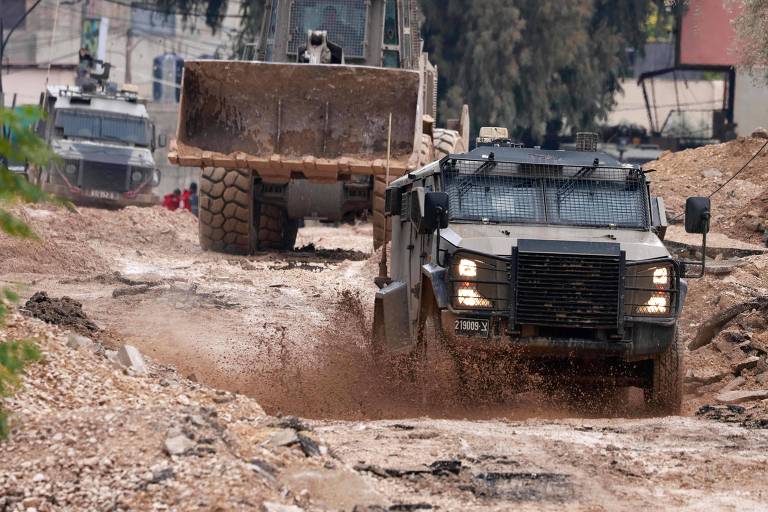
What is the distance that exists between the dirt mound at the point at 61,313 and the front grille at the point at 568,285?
4155 millimetres

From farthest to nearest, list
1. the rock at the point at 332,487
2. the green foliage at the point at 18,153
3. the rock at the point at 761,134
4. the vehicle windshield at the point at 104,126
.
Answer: the vehicle windshield at the point at 104,126, the rock at the point at 761,134, the rock at the point at 332,487, the green foliage at the point at 18,153

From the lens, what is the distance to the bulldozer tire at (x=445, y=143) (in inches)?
812

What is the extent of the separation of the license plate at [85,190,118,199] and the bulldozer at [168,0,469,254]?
42.6 feet

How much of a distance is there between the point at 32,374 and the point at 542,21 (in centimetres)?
3338

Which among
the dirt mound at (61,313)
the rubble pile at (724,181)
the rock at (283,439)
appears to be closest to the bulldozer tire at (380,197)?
the rubble pile at (724,181)

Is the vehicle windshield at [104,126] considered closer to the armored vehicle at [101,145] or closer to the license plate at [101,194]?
the armored vehicle at [101,145]

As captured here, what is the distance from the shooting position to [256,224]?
22.1m

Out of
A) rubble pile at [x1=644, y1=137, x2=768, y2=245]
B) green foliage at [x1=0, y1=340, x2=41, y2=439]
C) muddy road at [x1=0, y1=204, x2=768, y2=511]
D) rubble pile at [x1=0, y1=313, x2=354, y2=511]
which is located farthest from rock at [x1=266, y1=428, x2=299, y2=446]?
rubble pile at [x1=644, y1=137, x2=768, y2=245]

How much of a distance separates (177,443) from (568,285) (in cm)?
400

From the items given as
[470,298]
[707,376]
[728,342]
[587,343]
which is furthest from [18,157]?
[728,342]

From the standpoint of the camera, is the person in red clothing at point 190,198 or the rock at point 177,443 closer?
the rock at point 177,443

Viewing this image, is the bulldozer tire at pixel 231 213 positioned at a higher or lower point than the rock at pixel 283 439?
higher

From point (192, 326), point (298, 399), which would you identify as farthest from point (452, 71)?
point (298, 399)

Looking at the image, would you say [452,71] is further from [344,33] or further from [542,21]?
[344,33]
